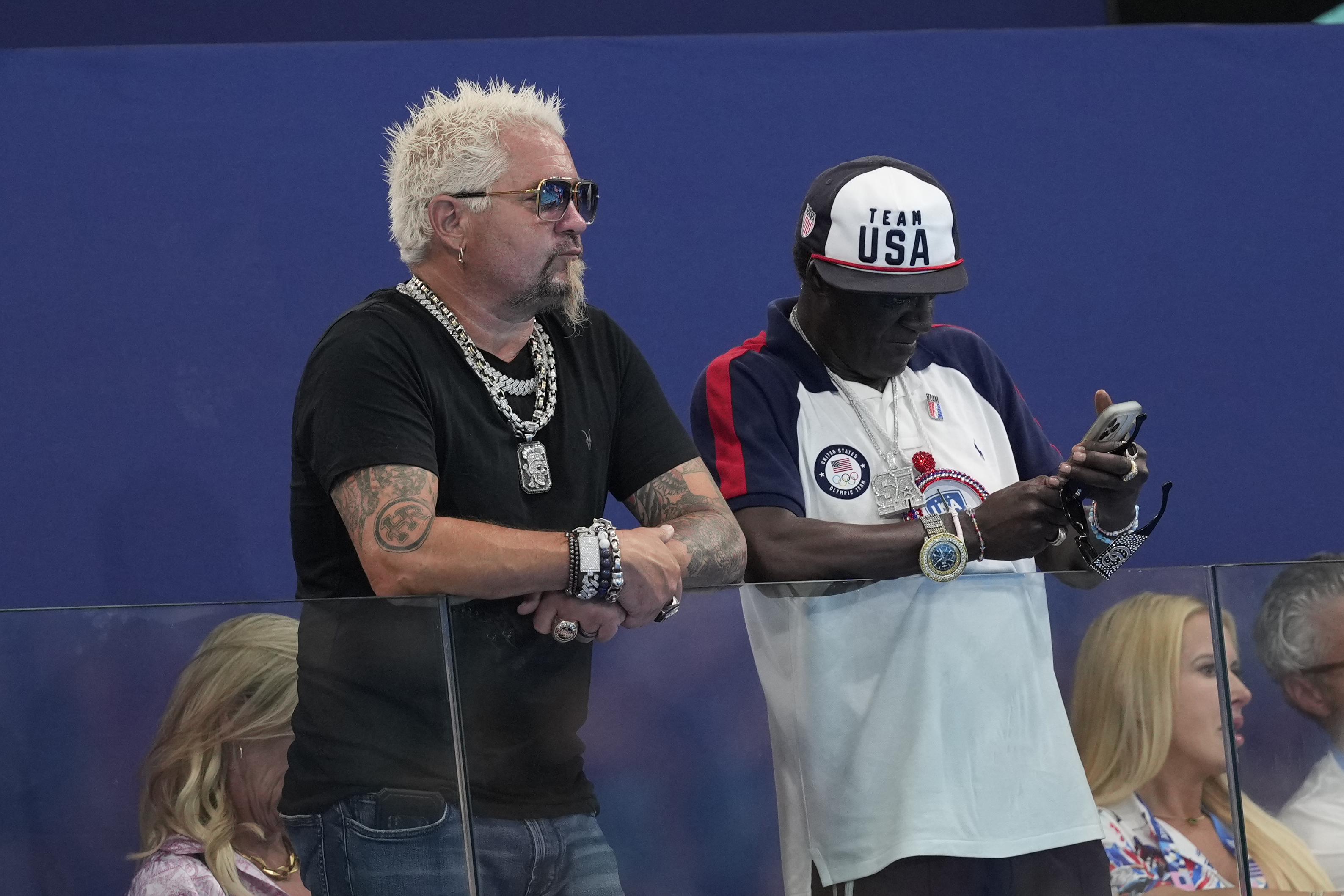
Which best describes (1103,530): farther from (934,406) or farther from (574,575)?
(574,575)

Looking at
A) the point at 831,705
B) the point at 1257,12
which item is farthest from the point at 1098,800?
the point at 1257,12

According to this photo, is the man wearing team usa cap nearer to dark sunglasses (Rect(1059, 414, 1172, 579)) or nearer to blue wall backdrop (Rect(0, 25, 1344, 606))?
dark sunglasses (Rect(1059, 414, 1172, 579))

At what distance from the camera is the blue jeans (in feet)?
4.91

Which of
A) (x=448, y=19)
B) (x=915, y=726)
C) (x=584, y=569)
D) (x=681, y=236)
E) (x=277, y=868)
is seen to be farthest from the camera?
(x=448, y=19)

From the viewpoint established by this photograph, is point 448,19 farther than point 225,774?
Yes

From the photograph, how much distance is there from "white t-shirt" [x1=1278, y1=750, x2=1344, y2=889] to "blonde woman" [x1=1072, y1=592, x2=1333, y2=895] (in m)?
0.01

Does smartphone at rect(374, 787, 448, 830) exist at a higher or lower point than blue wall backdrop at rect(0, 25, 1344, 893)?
lower

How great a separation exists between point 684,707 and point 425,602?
316 mm

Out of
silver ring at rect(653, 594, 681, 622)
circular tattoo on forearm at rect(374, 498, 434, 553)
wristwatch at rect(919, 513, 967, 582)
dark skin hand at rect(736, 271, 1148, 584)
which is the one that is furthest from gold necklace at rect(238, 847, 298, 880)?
wristwatch at rect(919, 513, 967, 582)

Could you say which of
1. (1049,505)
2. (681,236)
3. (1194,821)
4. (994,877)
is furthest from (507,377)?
(681,236)

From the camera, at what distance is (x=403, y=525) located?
1578mm

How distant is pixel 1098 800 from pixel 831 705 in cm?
33

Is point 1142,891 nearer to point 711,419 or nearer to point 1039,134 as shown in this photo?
point 711,419

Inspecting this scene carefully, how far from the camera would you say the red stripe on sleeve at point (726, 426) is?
1905 millimetres
